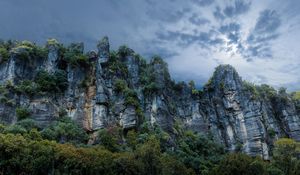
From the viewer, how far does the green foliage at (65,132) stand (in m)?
44.5

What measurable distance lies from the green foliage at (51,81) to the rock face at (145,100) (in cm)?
99

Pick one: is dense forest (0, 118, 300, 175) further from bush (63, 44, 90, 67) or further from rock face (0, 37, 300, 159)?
bush (63, 44, 90, 67)

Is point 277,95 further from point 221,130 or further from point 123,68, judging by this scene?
point 123,68

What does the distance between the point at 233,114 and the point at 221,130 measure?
528 cm

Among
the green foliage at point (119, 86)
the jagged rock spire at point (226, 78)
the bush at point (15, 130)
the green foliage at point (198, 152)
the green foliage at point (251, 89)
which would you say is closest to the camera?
the bush at point (15, 130)

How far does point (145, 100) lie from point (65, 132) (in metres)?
23.5

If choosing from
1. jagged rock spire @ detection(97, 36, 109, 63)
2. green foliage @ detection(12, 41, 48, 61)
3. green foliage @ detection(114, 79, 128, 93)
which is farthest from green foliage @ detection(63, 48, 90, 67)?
green foliage @ detection(114, 79, 128, 93)

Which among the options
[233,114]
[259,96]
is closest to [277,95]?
[259,96]

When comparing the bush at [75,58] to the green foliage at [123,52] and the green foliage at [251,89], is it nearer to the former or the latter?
the green foliage at [123,52]

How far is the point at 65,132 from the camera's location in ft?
152

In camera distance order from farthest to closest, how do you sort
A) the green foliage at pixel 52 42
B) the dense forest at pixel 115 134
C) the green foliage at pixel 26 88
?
the green foliage at pixel 52 42 → the green foliage at pixel 26 88 → the dense forest at pixel 115 134

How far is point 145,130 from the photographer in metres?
54.7

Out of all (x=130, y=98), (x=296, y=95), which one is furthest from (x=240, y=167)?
(x=296, y=95)

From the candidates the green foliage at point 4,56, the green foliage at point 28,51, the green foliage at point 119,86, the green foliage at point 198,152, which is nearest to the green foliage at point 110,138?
the green foliage at point 119,86
